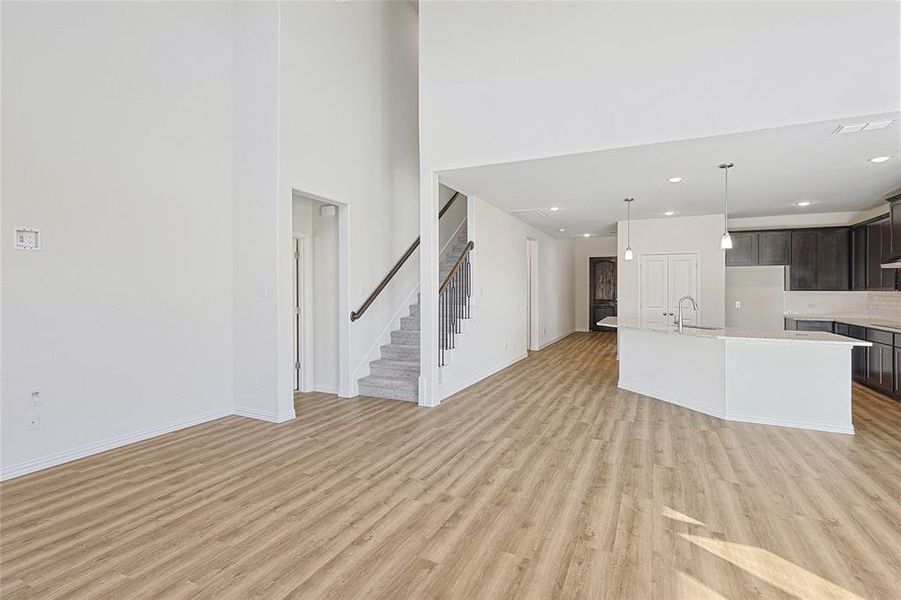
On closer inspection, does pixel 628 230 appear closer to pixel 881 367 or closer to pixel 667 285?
pixel 667 285

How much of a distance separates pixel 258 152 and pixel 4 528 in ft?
11.8

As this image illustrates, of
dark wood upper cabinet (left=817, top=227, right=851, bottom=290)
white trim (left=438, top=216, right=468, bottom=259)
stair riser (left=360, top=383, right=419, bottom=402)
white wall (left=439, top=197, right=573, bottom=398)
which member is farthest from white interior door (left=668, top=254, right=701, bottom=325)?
stair riser (left=360, top=383, right=419, bottom=402)

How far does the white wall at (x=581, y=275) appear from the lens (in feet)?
45.0

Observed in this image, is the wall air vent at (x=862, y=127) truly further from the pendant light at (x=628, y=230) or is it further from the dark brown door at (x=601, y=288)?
the dark brown door at (x=601, y=288)

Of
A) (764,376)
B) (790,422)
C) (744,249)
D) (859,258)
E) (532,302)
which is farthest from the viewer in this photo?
(532,302)

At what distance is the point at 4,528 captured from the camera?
2613mm

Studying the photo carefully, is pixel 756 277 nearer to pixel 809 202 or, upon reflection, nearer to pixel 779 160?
pixel 809 202

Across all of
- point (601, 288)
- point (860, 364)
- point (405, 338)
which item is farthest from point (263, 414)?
point (601, 288)

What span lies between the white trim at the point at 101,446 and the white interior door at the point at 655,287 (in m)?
6.83

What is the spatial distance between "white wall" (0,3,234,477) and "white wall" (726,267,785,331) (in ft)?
26.4

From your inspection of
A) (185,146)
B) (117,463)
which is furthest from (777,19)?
(117,463)

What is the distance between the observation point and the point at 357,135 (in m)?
5.86

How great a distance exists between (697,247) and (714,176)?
2.92m

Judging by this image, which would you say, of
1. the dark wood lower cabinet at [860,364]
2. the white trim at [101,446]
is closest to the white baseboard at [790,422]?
the dark wood lower cabinet at [860,364]
